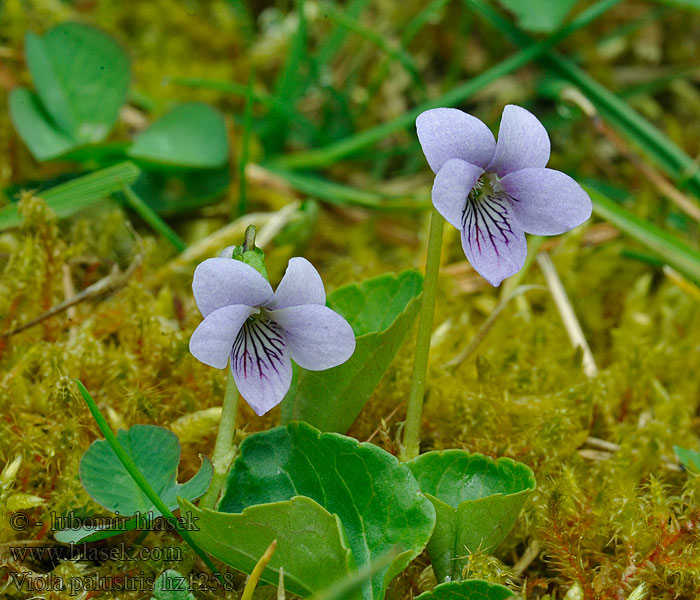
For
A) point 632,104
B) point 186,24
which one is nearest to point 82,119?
point 186,24

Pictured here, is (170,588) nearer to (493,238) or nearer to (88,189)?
(493,238)

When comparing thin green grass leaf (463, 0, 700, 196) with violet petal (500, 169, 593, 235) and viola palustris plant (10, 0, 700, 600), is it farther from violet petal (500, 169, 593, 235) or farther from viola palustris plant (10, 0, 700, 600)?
violet petal (500, 169, 593, 235)

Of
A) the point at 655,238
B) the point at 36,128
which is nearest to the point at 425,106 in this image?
the point at 655,238

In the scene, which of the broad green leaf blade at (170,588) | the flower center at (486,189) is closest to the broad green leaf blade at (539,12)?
the flower center at (486,189)

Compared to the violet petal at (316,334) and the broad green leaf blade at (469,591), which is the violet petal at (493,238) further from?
the broad green leaf blade at (469,591)

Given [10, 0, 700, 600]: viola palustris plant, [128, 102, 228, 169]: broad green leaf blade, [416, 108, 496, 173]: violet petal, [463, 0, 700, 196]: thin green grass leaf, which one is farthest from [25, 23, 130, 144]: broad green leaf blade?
[416, 108, 496, 173]: violet petal

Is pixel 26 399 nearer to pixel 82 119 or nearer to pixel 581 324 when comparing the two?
pixel 82 119
